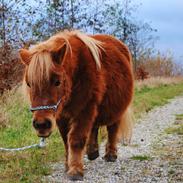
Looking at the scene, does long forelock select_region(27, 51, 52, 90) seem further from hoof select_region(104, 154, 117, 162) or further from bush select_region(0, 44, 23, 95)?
bush select_region(0, 44, 23, 95)

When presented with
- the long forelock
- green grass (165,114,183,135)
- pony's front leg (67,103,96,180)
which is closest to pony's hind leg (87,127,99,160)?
pony's front leg (67,103,96,180)

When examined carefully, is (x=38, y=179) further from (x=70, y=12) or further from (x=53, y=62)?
(x=70, y=12)

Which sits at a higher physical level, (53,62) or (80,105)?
(53,62)

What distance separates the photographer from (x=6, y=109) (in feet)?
33.6

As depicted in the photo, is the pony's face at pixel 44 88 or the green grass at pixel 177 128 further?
the green grass at pixel 177 128

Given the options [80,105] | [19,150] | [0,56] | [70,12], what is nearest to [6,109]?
[0,56]

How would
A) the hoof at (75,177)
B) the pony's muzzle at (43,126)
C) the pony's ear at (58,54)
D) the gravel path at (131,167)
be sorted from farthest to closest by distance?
the gravel path at (131,167) → the hoof at (75,177) → the pony's ear at (58,54) → the pony's muzzle at (43,126)

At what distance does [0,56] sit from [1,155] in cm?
471

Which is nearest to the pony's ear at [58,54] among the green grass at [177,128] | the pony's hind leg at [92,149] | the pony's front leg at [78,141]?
the pony's front leg at [78,141]

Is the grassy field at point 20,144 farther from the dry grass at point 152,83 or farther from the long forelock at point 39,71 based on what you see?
the dry grass at point 152,83

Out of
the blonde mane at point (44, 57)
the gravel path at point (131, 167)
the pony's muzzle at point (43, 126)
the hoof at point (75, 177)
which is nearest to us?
the pony's muzzle at point (43, 126)

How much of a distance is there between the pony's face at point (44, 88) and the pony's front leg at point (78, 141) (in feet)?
1.81

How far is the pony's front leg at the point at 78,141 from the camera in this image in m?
5.82

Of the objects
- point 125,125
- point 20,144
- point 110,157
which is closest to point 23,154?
point 20,144
